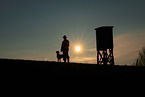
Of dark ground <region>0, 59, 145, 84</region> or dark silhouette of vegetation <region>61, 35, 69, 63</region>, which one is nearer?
dark ground <region>0, 59, 145, 84</region>

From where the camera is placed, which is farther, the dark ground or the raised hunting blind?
the raised hunting blind

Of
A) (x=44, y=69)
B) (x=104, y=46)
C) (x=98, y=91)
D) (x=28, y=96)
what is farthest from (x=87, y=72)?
(x=104, y=46)

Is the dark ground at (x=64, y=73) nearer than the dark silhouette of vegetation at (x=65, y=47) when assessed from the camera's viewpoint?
Yes

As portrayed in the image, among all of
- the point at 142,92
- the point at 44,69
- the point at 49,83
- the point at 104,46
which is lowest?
the point at 142,92

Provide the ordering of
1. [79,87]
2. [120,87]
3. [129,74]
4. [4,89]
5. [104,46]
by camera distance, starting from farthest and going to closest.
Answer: [104,46]
[129,74]
[120,87]
[79,87]
[4,89]

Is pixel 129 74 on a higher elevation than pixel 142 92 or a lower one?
higher

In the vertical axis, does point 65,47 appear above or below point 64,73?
above

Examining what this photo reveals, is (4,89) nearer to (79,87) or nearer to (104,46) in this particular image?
(79,87)

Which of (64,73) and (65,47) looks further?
(65,47)

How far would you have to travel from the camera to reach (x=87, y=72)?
9.52 metres

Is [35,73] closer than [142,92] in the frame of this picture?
Yes

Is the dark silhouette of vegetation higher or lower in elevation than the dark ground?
higher

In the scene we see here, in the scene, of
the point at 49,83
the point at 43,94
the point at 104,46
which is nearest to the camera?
the point at 43,94

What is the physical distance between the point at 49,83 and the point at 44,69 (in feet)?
3.41
